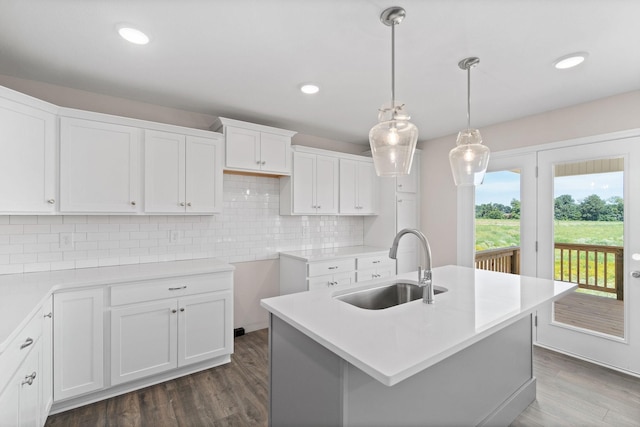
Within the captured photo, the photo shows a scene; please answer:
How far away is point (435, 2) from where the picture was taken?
61.1 inches

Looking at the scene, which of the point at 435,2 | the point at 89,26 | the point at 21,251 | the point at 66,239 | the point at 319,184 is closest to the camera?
the point at 435,2

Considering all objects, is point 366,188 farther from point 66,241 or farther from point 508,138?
point 66,241

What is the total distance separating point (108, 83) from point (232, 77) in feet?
3.47

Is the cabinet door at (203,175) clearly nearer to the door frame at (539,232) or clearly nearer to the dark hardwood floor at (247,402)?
the dark hardwood floor at (247,402)

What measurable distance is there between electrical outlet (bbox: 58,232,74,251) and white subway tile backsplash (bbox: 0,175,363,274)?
0.08 feet

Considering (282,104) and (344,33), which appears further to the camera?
(282,104)

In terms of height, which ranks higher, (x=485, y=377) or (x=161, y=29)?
(x=161, y=29)

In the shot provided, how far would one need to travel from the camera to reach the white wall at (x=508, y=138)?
273cm

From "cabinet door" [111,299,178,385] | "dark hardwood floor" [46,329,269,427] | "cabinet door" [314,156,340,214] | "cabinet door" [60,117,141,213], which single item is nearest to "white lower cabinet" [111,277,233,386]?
"cabinet door" [111,299,178,385]

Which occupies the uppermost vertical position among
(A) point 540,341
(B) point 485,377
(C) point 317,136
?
(C) point 317,136

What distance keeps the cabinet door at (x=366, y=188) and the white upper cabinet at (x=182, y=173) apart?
1951 millimetres

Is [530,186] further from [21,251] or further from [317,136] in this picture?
[21,251]

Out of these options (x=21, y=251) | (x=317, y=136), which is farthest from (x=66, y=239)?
(x=317, y=136)

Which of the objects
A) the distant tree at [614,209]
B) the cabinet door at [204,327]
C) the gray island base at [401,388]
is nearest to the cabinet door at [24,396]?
the cabinet door at [204,327]
